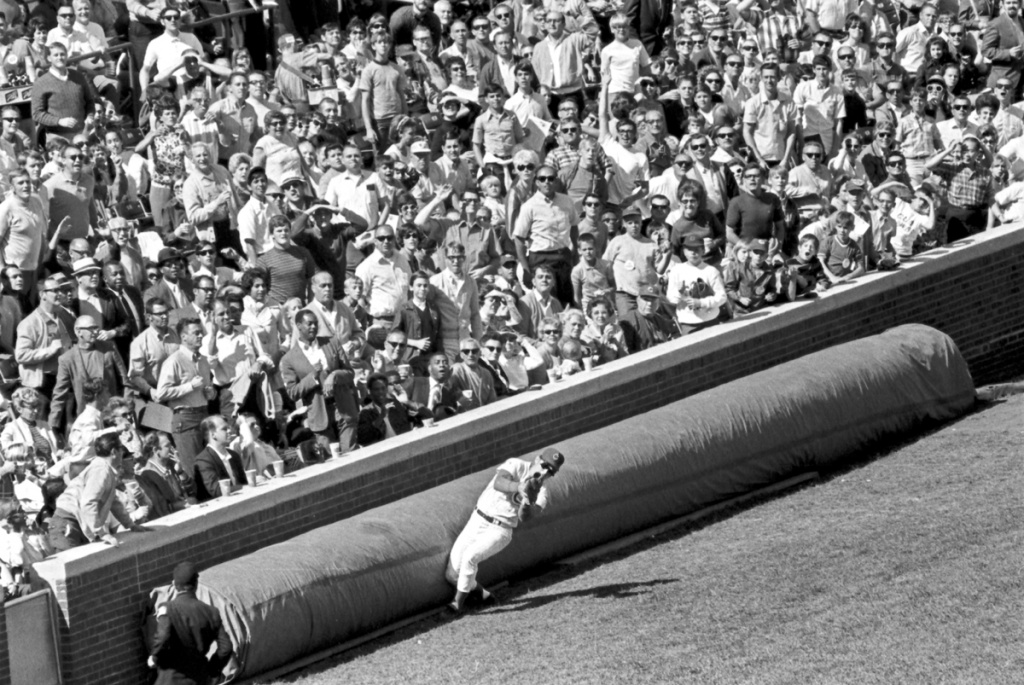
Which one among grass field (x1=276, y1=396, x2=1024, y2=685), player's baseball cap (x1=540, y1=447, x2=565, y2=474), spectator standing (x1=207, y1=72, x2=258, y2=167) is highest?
spectator standing (x1=207, y1=72, x2=258, y2=167)

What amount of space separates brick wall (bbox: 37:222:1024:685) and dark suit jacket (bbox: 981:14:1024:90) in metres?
4.43

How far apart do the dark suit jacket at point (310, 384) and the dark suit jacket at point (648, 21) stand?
30.3 ft

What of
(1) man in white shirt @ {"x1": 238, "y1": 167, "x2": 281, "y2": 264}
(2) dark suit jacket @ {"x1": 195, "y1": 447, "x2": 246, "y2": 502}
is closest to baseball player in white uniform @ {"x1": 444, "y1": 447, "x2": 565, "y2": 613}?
(2) dark suit jacket @ {"x1": 195, "y1": 447, "x2": 246, "y2": 502}

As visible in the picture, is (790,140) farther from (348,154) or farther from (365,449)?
(365,449)

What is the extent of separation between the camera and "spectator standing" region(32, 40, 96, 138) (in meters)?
19.7

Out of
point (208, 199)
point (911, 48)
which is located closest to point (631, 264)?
point (208, 199)

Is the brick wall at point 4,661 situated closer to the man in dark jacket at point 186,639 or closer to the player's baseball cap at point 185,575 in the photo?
the man in dark jacket at point 186,639

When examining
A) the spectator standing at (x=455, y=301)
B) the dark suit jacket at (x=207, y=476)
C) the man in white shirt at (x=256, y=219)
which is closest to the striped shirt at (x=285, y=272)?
the man in white shirt at (x=256, y=219)

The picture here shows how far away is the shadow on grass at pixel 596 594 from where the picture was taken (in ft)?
52.6

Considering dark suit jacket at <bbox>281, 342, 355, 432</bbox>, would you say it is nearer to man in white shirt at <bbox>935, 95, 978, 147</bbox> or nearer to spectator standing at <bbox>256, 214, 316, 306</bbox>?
spectator standing at <bbox>256, 214, 316, 306</bbox>

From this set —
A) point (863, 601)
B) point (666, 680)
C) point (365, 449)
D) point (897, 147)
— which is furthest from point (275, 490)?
point (897, 147)

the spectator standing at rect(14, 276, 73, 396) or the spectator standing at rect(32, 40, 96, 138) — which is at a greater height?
the spectator standing at rect(32, 40, 96, 138)

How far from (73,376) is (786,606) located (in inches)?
220

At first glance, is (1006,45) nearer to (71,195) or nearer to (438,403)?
A: (438,403)
